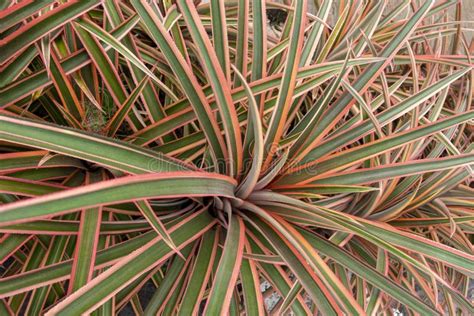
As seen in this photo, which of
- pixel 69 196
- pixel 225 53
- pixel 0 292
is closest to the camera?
pixel 69 196

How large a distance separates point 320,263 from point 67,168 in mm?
377

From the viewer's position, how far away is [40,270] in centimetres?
47

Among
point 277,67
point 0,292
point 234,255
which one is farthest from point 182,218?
point 277,67

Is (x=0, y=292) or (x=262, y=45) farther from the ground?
(x=262, y=45)

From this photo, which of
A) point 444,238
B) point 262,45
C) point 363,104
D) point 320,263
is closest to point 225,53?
point 262,45

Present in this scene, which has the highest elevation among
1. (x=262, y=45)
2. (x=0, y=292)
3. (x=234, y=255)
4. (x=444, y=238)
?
(x=262, y=45)

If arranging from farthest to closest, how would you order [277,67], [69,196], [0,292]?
[277,67]
[0,292]
[69,196]

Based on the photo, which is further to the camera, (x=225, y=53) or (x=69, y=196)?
(x=225, y=53)

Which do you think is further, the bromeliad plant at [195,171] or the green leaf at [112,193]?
the bromeliad plant at [195,171]

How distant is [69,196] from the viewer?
31cm

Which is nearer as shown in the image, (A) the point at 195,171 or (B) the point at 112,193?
(B) the point at 112,193

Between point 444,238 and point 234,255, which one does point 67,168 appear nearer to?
point 234,255

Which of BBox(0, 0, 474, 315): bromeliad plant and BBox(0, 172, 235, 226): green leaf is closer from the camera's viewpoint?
BBox(0, 172, 235, 226): green leaf

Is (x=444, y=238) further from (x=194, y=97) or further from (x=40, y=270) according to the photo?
(x=40, y=270)
